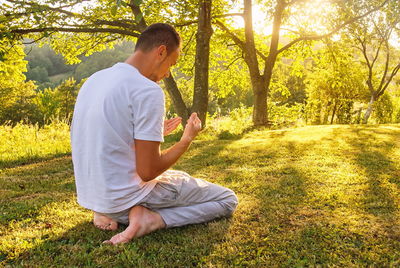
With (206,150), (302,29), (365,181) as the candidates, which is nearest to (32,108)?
(302,29)

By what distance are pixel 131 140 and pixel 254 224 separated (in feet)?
4.94

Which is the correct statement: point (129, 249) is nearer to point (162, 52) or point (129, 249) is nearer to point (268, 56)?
point (162, 52)

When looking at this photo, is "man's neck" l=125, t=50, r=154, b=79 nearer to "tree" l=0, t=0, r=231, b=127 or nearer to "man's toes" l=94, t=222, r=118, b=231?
"man's toes" l=94, t=222, r=118, b=231

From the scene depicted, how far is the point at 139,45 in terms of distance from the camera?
2742mm

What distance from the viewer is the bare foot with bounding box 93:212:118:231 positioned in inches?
124

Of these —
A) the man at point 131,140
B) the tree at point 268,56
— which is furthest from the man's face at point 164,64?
the tree at point 268,56

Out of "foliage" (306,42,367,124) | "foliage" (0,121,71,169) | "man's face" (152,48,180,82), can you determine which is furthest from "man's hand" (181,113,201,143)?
"foliage" (306,42,367,124)

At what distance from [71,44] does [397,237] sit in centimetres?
1313

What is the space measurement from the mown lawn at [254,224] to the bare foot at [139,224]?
0.25 ft

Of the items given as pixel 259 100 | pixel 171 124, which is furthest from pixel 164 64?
pixel 259 100

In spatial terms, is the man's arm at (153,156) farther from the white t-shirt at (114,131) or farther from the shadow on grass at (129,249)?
the shadow on grass at (129,249)

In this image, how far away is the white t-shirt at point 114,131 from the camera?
252cm

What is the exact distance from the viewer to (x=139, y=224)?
9.46ft

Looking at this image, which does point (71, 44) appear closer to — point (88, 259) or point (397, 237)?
point (88, 259)
